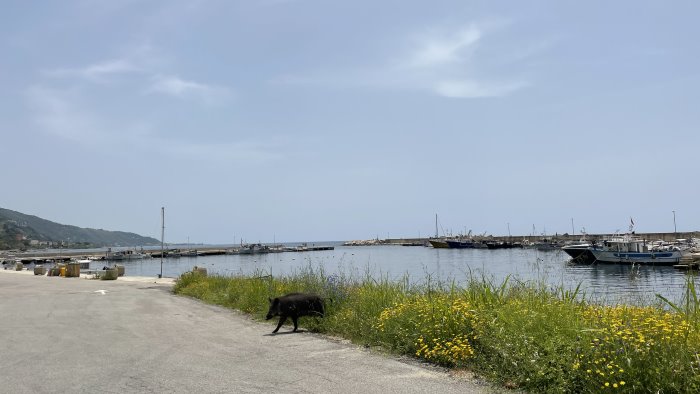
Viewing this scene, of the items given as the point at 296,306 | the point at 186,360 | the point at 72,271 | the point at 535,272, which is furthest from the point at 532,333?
the point at 72,271

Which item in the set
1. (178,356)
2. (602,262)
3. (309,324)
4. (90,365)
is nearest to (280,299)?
(309,324)

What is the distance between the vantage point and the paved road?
773 centimetres

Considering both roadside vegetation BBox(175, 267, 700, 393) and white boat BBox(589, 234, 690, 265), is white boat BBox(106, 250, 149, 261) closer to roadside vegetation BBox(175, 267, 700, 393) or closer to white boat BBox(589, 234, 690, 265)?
white boat BBox(589, 234, 690, 265)

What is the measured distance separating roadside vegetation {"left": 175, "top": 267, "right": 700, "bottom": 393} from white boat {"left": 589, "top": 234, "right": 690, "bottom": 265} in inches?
2495

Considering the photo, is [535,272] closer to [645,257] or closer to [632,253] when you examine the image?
[632,253]

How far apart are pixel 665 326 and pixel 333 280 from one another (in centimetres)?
976

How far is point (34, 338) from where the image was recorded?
12422 mm

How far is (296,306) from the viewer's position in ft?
42.0

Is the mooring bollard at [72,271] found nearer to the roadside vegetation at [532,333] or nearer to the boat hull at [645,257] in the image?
the roadside vegetation at [532,333]

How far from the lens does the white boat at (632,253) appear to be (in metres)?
66.7

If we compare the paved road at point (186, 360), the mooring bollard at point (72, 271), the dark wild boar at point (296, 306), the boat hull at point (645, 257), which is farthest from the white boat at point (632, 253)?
the paved road at point (186, 360)

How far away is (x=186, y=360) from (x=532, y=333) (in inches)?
250

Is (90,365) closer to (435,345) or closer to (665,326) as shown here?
(435,345)

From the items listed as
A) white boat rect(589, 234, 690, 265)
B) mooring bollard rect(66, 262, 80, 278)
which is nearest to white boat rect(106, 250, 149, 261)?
mooring bollard rect(66, 262, 80, 278)
